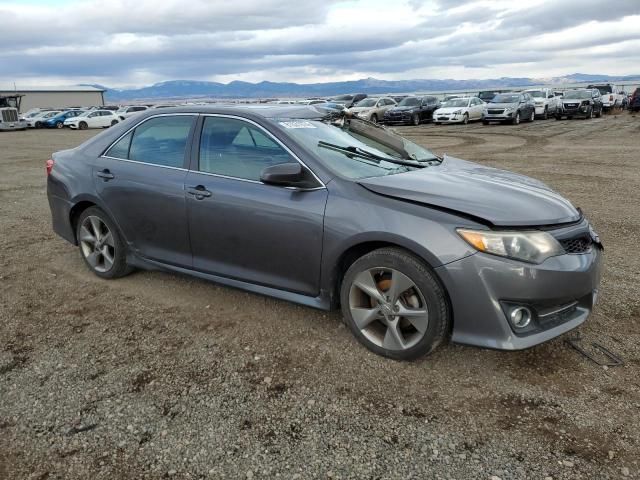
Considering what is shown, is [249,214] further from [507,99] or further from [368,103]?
[368,103]

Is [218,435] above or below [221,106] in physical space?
below

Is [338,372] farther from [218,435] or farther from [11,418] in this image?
[11,418]

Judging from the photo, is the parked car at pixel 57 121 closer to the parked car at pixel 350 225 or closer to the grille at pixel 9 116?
the grille at pixel 9 116

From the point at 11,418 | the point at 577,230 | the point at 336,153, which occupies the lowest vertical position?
the point at 11,418

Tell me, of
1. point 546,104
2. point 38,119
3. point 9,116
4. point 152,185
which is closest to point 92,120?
point 9,116

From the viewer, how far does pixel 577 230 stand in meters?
3.21

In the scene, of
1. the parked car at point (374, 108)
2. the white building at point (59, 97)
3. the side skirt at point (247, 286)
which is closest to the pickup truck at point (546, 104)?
the parked car at point (374, 108)

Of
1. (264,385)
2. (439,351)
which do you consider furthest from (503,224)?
(264,385)

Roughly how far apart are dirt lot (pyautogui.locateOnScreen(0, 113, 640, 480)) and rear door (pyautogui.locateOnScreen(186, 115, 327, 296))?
1.47ft

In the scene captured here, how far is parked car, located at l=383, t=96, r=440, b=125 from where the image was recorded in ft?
96.0

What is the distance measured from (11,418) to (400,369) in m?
2.18

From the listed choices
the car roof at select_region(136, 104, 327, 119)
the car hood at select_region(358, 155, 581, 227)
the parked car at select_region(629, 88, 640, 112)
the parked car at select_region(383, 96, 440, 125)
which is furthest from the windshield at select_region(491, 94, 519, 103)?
the car hood at select_region(358, 155, 581, 227)

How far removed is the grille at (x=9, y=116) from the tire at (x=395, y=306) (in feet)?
Answer: 128

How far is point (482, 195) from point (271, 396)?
1734 mm
